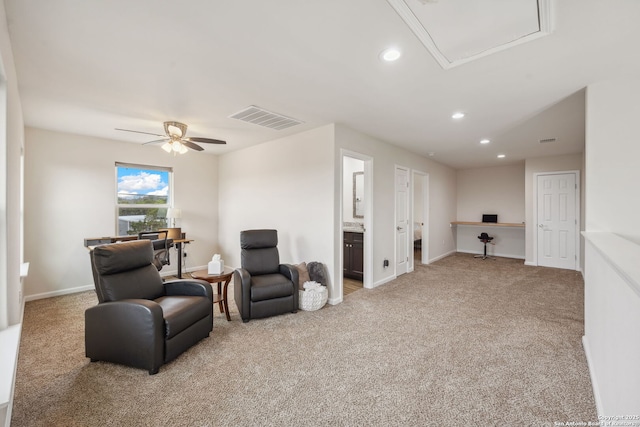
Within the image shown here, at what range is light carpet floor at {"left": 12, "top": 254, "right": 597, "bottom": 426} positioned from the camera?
176 centimetres

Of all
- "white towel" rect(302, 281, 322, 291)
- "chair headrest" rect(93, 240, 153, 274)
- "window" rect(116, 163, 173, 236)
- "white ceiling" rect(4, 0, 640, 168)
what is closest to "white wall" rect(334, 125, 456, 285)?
"white ceiling" rect(4, 0, 640, 168)

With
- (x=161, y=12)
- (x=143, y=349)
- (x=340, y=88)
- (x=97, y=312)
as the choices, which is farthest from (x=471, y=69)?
(x=97, y=312)

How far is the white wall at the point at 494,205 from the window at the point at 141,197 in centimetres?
745

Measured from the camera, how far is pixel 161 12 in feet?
5.44

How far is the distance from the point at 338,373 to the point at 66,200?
4.80 metres

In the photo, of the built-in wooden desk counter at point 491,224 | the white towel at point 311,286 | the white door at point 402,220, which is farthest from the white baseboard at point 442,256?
the white towel at point 311,286

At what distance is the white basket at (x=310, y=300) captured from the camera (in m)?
3.47

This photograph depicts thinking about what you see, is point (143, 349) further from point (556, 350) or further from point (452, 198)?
point (452, 198)

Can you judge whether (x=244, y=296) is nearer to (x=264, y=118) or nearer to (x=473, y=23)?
(x=264, y=118)

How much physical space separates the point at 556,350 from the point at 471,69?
2650 mm

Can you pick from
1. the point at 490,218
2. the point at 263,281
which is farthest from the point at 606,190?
the point at 490,218

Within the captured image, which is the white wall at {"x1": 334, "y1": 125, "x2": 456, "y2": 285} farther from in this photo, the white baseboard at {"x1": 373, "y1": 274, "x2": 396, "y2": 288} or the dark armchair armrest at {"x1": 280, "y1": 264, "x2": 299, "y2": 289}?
the dark armchair armrest at {"x1": 280, "y1": 264, "x2": 299, "y2": 289}

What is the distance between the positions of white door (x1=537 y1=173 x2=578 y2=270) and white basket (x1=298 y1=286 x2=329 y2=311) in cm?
547

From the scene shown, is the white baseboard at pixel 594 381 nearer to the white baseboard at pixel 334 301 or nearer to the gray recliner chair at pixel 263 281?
the white baseboard at pixel 334 301
